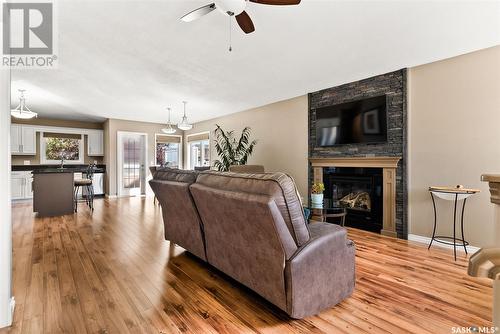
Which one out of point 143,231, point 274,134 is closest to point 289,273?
point 143,231

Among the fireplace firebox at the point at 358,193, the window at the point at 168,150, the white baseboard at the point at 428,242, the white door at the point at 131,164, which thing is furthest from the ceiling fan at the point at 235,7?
the window at the point at 168,150

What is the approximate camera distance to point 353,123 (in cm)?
432

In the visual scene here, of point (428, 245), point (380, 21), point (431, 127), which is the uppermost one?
point (380, 21)

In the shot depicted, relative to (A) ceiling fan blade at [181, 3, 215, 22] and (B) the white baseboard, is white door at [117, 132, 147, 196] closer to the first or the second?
(A) ceiling fan blade at [181, 3, 215, 22]

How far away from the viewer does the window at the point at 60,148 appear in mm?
7699

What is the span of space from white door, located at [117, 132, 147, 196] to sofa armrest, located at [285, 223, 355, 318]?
7.54m

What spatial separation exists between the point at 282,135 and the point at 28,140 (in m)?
7.49

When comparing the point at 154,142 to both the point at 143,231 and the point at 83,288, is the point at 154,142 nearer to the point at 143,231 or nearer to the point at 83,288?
the point at 143,231

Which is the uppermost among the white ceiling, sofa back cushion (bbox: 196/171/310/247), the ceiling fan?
the white ceiling

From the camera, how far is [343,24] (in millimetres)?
2604

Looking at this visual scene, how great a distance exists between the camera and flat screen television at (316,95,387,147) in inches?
156

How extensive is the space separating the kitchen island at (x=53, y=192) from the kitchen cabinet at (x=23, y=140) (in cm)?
309

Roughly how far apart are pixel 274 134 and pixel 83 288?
461cm

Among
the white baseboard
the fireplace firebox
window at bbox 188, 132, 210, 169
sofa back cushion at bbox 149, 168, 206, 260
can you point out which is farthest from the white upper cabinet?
the white baseboard
